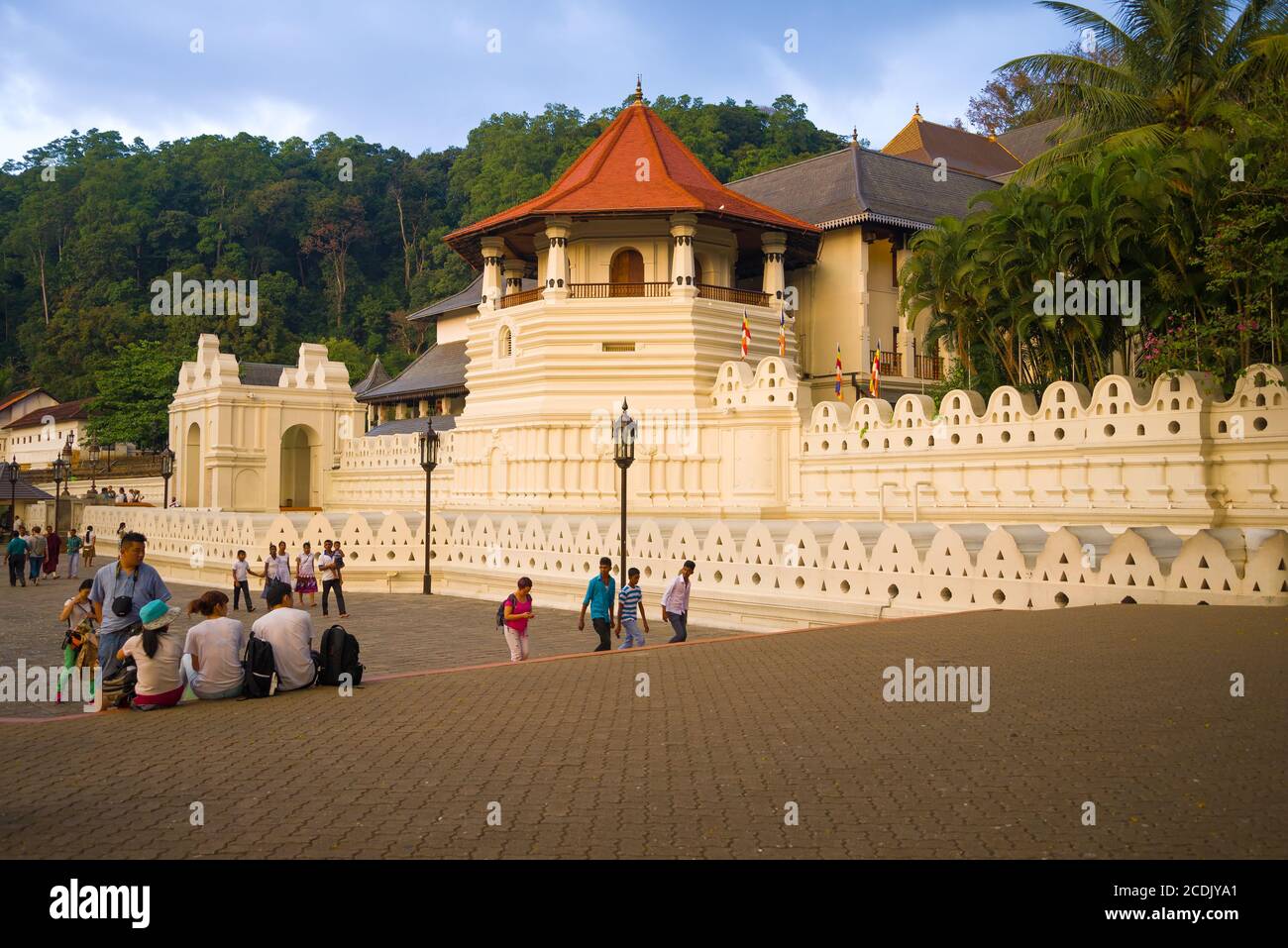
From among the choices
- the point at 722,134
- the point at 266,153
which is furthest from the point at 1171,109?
the point at 266,153

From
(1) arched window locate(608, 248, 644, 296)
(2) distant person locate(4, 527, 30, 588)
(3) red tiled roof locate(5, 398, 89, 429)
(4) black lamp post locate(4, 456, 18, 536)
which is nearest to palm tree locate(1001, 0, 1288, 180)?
(1) arched window locate(608, 248, 644, 296)

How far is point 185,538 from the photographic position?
31.6 meters

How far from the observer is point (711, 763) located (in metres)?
7.26

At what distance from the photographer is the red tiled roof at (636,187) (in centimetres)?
Answer: 3159

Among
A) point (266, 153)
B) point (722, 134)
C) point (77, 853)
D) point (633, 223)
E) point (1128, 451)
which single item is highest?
point (266, 153)

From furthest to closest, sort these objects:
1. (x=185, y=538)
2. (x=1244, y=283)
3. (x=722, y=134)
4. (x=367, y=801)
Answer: (x=722, y=134) < (x=185, y=538) < (x=1244, y=283) < (x=367, y=801)

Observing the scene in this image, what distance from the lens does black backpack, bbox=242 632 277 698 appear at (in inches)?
393

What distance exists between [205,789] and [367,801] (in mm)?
1132

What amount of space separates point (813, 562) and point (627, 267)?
735 inches

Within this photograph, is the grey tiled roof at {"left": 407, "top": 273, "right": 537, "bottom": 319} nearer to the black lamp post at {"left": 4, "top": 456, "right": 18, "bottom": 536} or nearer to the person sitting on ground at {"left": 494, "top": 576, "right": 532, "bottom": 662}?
the black lamp post at {"left": 4, "top": 456, "right": 18, "bottom": 536}

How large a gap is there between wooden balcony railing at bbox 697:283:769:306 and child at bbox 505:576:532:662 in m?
19.8

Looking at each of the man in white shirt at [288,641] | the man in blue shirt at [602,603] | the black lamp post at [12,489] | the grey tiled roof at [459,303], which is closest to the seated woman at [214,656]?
the man in white shirt at [288,641]

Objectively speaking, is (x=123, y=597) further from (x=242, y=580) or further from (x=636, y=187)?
(x=636, y=187)

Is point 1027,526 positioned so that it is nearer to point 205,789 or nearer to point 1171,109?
point 1171,109
